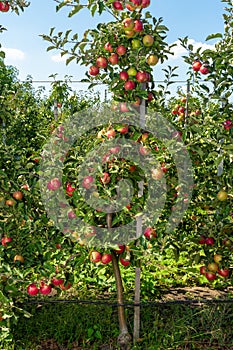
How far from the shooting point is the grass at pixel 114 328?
271 cm

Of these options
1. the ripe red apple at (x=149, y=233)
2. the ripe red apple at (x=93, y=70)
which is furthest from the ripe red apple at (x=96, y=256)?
the ripe red apple at (x=93, y=70)

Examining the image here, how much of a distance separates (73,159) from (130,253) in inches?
26.1

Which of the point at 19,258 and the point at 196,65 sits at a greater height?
the point at 196,65

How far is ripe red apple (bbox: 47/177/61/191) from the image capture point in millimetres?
2439

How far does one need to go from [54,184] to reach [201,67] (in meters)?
1.21

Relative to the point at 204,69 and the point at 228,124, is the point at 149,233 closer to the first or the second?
the point at 228,124

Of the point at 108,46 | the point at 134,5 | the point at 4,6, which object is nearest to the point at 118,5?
the point at 134,5

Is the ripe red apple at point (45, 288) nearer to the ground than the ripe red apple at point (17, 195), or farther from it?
nearer to the ground

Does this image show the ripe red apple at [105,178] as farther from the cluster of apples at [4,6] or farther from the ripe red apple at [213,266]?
the cluster of apples at [4,6]

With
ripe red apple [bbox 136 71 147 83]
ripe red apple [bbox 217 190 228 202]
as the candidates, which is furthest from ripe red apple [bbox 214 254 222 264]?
ripe red apple [bbox 136 71 147 83]

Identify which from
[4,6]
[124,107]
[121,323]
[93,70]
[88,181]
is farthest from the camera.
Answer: [4,6]

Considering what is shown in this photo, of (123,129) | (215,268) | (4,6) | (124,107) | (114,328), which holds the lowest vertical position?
(114,328)

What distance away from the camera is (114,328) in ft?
9.46

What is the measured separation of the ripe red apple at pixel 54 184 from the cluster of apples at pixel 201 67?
115cm
